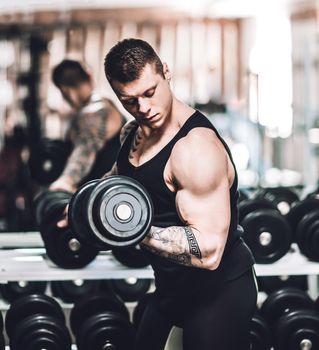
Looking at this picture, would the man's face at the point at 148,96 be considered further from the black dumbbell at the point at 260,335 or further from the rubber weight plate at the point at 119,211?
the black dumbbell at the point at 260,335

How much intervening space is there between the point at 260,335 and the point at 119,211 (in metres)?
1.08

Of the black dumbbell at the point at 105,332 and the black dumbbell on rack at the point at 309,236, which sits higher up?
the black dumbbell on rack at the point at 309,236

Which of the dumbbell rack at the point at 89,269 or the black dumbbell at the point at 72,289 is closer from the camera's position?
the dumbbell rack at the point at 89,269

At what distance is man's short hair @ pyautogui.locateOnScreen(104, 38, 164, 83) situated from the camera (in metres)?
1.50

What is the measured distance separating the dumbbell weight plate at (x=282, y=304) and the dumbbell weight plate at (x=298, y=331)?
0.16 meters

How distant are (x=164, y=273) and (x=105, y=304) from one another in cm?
90

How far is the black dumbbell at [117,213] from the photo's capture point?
1.44m

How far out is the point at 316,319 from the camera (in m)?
2.29

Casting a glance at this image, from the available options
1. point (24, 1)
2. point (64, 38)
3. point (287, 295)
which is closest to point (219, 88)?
point (64, 38)

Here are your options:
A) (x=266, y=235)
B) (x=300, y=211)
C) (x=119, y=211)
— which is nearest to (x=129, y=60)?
(x=119, y=211)

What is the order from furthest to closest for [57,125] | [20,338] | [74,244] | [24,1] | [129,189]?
[57,125]
[24,1]
[74,244]
[20,338]
[129,189]

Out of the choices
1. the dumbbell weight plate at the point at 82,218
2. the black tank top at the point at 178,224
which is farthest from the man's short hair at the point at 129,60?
the dumbbell weight plate at the point at 82,218

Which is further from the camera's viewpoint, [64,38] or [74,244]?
[64,38]

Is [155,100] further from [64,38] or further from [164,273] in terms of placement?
[64,38]
